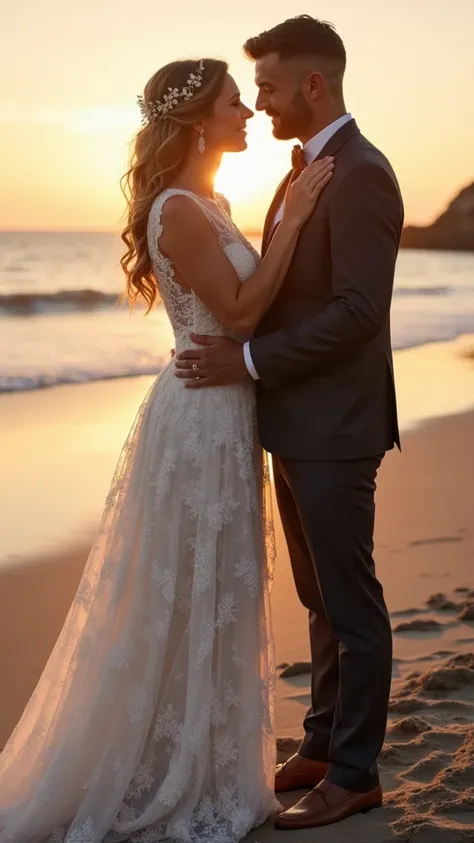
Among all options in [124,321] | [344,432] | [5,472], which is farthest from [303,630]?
[124,321]

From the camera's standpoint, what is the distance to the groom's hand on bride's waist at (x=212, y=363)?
3.45 m

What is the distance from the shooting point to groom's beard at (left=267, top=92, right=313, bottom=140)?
337 centimetres

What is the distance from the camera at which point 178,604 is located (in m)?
3.54

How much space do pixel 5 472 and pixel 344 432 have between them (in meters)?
4.53

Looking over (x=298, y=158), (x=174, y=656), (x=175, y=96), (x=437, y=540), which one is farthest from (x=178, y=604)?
(x=437, y=540)

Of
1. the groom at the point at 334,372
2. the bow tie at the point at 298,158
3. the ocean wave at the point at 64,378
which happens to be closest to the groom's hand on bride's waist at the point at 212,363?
the groom at the point at 334,372

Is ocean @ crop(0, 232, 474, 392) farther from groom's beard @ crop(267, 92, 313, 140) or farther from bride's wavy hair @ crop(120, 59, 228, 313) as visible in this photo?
groom's beard @ crop(267, 92, 313, 140)

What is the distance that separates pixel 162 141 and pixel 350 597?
1489mm

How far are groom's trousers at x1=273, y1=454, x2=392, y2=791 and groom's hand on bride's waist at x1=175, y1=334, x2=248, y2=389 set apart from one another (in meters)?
0.32

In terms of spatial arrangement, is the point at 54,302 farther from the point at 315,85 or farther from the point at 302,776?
the point at 315,85

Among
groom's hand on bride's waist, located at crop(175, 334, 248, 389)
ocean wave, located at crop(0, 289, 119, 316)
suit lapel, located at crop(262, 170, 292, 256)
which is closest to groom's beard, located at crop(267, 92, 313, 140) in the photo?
suit lapel, located at crop(262, 170, 292, 256)

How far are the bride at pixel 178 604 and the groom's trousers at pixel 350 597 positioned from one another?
23 cm

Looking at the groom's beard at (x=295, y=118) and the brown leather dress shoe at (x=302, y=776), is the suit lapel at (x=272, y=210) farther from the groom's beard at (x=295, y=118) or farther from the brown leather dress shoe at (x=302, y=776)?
the brown leather dress shoe at (x=302, y=776)

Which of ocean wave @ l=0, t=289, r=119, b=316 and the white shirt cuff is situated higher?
ocean wave @ l=0, t=289, r=119, b=316
